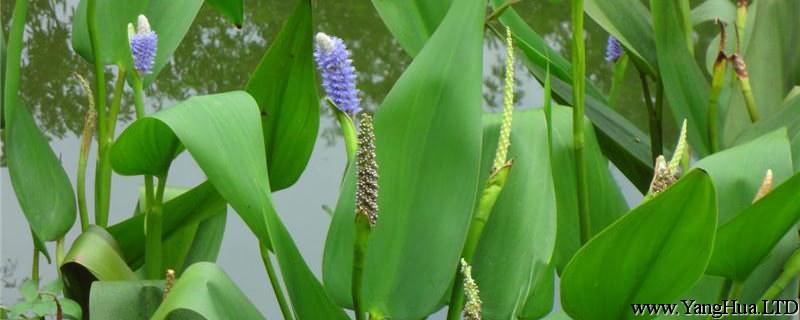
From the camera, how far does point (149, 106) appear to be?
211 cm

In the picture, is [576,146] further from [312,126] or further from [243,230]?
[243,230]

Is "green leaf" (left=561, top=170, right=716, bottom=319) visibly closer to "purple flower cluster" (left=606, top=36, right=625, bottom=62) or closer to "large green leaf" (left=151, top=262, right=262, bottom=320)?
"large green leaf" (left=151, top=262, right=262, bottom=320)

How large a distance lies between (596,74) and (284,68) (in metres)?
1.42

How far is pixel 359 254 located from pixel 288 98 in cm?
30

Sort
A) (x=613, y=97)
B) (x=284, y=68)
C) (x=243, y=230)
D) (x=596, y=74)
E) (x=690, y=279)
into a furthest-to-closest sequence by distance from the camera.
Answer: (x=596, y=74)
(x=243, y=230)
(x=613, y=97)
(x=284, y=68)
(x=690, y=279)

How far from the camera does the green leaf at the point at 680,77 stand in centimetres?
112

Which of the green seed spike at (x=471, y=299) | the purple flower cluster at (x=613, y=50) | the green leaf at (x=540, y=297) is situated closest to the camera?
the green seed spike at (x=471, y=299)

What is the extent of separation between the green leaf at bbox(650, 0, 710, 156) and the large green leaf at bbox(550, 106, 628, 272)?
93 mm

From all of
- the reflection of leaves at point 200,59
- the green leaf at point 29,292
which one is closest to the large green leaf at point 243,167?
the green leaf at point 29,292

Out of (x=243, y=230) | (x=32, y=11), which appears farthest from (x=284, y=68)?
(x=32, y=11)

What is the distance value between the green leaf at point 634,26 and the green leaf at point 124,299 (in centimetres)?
51

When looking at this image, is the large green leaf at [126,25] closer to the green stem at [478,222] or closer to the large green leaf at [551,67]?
the large green leaf at [551,67]

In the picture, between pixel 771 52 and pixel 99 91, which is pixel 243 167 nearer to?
pixel 99 91

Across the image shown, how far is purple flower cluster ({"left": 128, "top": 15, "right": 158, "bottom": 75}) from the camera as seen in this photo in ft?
3.32
